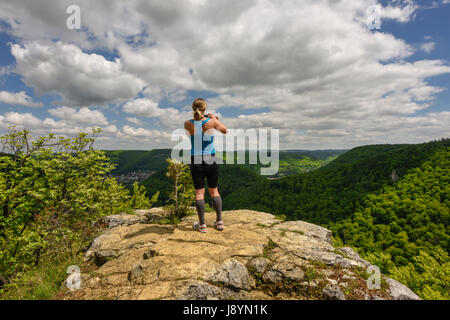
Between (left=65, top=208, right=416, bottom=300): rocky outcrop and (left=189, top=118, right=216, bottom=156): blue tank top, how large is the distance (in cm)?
246

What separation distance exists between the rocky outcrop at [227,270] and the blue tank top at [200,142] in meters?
2.46

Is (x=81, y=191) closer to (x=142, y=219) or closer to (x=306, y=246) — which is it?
(x=142, y=219)

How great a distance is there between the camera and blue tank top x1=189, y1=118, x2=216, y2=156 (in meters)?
5.12

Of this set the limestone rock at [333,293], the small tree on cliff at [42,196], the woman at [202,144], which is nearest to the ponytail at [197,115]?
the woman at [202,144]

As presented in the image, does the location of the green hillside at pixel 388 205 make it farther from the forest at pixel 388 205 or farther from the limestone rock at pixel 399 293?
the limestone rock at pixel 399 293

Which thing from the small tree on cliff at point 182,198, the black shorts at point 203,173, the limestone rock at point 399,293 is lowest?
the limestone rock at point 399,293

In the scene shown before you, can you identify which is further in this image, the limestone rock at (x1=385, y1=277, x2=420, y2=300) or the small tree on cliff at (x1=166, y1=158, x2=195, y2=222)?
the small tree on cliff at (x1=166, y1=158, x2=195, y2=222)

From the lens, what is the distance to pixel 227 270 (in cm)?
391

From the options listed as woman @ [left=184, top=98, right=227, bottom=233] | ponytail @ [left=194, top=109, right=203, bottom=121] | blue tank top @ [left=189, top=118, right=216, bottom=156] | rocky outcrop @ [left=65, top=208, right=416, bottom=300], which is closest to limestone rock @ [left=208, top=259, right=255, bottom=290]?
rocky outcrop @ [left=65, top=208, right=416, bottom=300]

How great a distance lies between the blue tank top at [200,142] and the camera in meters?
5.12

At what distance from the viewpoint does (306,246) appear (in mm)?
5113

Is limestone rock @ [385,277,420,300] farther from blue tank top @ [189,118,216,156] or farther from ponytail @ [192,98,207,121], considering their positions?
ponytail @ [192,98,207,121]

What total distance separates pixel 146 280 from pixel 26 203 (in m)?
10.3

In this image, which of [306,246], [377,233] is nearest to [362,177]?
[377,233]
